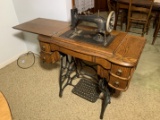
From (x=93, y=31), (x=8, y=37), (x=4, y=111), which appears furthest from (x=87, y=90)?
(x=8, y=37)

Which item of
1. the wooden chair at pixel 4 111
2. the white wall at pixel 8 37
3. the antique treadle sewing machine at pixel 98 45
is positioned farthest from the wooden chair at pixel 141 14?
the wooden chair at pixel 4 111

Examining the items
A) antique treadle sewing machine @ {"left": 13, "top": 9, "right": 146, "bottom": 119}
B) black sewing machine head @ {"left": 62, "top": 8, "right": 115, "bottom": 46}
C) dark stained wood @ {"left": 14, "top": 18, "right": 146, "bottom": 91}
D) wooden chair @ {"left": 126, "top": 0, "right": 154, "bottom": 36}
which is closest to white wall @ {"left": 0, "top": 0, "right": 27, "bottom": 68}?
antique treadle sewing machine @ {"left": 13, "top": 9, "right": 146, "bottom": 119}

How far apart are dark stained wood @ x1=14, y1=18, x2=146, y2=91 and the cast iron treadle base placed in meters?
0.56

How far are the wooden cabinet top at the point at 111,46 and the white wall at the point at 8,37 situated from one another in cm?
82

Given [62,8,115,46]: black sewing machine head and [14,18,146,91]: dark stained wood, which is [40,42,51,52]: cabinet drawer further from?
[62,8,115,46]: black sewing machine head

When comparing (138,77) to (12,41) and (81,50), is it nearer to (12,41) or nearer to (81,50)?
(81,50)

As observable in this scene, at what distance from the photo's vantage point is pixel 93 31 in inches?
53.9

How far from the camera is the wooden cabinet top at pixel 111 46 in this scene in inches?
39.5

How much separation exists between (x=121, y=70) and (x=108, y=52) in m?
0.17

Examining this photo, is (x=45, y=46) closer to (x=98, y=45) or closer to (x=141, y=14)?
(x=98, y=45)

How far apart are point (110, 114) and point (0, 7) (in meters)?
2.05

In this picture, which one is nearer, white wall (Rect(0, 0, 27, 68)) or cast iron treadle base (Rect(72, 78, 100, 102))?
cast iron treadle base (Rect(72, 78, 100, 102))

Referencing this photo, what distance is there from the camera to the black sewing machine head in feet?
3.74

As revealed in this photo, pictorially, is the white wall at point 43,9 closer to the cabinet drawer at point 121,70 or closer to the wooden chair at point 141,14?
the cabinet drawer at point 121,70
